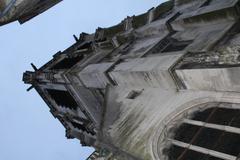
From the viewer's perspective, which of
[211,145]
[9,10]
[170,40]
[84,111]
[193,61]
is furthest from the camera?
[84,111]

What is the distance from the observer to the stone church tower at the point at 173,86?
8.52 m

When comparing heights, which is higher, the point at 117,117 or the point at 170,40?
the point at 170,40

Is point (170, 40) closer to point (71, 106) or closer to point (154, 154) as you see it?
point (154, 154)

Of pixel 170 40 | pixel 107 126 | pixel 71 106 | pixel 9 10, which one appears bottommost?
pixel 71 106

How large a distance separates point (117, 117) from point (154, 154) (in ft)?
11.4

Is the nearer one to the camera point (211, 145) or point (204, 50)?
point (211, 145)

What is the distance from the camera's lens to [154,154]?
9156mm

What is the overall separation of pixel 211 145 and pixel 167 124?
1.69 metres

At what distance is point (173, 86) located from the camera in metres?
10.4

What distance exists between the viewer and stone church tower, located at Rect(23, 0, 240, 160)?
8516 mm

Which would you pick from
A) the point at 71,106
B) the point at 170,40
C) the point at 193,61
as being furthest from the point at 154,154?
the point at 71,106

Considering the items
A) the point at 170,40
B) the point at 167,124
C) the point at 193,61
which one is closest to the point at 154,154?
the point at 167,124

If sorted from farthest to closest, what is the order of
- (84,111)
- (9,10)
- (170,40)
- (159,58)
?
(84,111), (9,10), (170,40), (159,58)

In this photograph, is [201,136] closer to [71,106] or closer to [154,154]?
[154,154]
